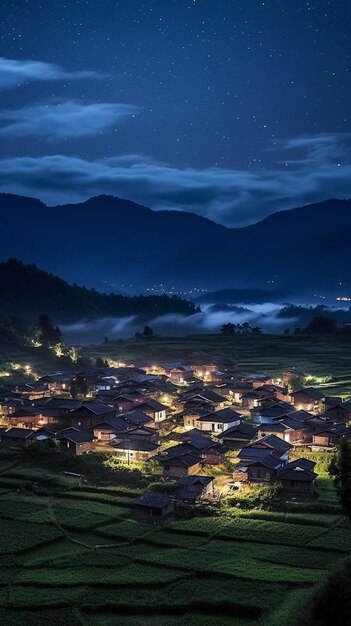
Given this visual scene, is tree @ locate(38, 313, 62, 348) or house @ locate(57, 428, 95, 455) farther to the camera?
tree @ locate(38, 313, 62, 348)

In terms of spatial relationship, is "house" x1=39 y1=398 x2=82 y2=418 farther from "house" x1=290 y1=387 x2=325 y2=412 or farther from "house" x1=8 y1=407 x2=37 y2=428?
"house" x1=290 y1=387 x2=325 y2=412

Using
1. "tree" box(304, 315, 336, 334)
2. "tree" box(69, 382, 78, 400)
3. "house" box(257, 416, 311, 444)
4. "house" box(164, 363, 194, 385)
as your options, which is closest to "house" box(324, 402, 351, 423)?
"house" box(257, 416, 311, 444)

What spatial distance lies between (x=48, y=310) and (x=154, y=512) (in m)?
102

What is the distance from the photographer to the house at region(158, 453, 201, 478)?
38.0m

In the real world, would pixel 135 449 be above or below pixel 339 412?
below

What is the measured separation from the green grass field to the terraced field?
3896cm

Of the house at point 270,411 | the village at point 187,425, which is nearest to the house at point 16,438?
the village at point 187,425

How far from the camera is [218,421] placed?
167ft

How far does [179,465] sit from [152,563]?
11.7 m

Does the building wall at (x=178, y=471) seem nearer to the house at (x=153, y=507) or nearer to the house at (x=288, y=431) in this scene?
the house at (x=153, y=507)

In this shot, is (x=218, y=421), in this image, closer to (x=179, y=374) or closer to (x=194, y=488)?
(x=194, y=488)

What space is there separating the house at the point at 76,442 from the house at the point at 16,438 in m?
1.92

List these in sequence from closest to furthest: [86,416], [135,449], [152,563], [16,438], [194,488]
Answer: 1. [152,563]
2. [194,488]
3. [135,449]
4. [16,438]
5. [86,416]

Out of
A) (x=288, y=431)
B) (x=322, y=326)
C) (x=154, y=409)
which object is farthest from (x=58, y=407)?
(x=322, y=326)
